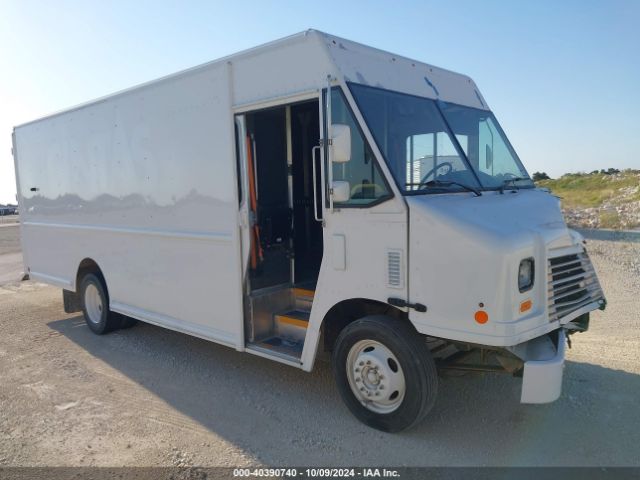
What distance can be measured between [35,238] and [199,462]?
20.8ft

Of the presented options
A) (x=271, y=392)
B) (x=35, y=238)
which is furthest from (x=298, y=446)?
(x=35, y=238)

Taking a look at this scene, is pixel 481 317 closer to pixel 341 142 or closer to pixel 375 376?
pixel 375 376

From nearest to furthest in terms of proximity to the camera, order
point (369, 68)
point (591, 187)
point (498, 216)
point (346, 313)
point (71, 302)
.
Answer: point (498, 216)
point (369, 68)
point (346, 313)
point (71, 302)
point (591, 187)

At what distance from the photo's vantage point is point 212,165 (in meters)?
5.14

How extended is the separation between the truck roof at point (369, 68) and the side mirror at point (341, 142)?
49 centimetres

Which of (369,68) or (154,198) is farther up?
(369,68)

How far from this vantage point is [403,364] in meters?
3.90

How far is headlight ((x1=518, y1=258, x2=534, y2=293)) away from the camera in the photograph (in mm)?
3533

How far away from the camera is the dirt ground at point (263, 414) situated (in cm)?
390

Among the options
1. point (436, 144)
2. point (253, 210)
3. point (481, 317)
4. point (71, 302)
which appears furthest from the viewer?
point (71, 302)

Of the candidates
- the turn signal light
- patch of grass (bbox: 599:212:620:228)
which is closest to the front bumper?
the turn signal light

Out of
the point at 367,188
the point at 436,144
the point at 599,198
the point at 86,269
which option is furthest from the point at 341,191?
the point at 599,198

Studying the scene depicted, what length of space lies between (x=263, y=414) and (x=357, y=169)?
7.65 feet

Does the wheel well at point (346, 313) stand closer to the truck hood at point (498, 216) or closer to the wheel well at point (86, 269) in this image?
the truck hood at point (498, 216)
